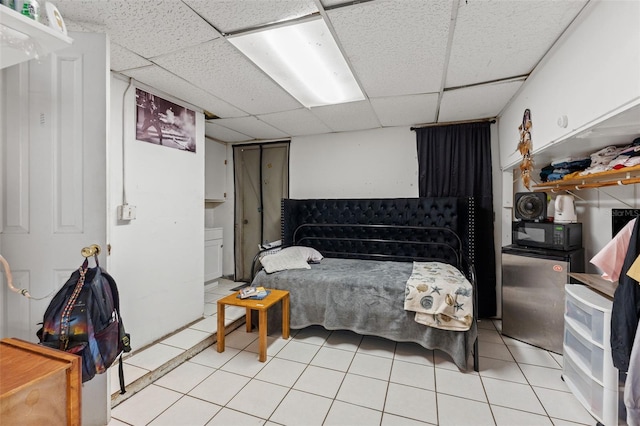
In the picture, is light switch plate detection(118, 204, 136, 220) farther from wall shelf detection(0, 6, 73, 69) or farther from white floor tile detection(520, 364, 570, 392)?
white floor tile detection(520, 364, 570, 392)

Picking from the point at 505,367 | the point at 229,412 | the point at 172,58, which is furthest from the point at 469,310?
the point at 172,58

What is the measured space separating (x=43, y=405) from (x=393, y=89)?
2998mm

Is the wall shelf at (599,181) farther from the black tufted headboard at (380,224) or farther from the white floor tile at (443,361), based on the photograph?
the white floor tile at (443,361)

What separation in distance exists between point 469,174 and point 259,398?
→ 3.27 meters

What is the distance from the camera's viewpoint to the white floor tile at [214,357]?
2377 millimetres

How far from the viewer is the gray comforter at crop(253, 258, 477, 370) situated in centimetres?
240

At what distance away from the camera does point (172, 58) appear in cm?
204

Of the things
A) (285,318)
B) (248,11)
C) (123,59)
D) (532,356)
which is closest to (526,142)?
(532,356)

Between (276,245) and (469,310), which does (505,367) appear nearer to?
(469,310)

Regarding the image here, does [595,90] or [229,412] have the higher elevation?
[595,90]

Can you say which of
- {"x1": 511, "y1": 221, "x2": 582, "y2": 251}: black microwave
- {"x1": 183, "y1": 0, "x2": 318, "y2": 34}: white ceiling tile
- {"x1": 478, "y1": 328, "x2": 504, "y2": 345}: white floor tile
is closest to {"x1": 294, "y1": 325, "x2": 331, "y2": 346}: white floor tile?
{"x1": 478, "y1": 328, "x2": 504, "y2": 345}: white floor tile

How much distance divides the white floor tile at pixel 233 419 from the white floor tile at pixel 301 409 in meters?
0.11

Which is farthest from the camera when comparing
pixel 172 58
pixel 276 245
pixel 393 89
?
pixel 276 245

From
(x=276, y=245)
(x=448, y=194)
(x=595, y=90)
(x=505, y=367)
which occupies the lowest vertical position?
(x=505, y=367)
